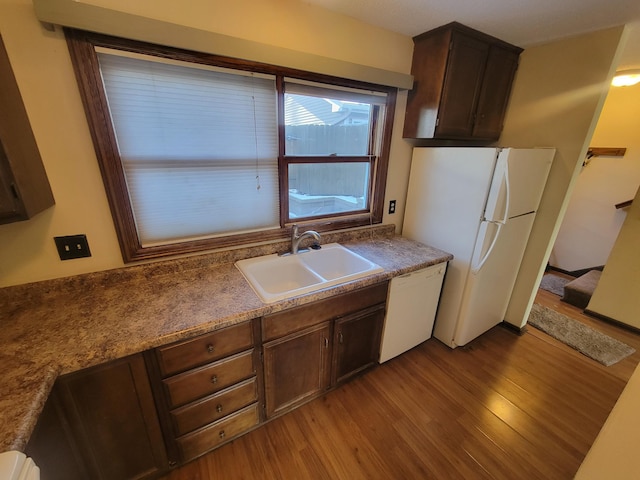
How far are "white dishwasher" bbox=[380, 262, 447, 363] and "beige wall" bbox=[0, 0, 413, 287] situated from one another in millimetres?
1611

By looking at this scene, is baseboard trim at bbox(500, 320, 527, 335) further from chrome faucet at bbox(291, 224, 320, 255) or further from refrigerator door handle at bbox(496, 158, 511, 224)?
chrome faucet at bbox(291, 224, 320, 255)

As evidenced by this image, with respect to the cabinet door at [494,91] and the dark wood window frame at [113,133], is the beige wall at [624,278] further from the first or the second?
the dark wood window frame at [113,133]

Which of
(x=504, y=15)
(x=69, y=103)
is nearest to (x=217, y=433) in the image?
(x=69, y=103)

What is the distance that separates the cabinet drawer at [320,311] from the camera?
1316 millimetres

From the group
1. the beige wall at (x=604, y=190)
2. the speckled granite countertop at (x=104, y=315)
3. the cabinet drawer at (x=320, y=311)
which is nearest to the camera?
the speckled granite countertop at (x=104, y=315)

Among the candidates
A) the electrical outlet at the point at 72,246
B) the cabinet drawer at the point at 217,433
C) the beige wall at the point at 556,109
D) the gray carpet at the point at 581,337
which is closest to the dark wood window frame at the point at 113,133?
the electrical outlet at the point at 72,246

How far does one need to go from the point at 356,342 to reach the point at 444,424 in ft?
2.29

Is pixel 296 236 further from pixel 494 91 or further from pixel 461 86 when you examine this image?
pixel 494 91

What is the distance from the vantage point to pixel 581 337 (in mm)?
2346

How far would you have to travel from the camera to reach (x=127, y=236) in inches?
53.5

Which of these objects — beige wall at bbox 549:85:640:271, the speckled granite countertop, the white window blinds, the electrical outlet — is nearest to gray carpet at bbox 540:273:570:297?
beige wall at bbox 549:85:640:271

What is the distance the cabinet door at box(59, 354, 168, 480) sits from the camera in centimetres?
95

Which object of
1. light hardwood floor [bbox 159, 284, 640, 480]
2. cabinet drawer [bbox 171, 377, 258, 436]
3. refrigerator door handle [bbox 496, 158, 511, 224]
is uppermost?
refrigerator door handle [bbox 496, 158, 511, 224]

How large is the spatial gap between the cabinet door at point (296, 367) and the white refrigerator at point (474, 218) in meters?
1.15
